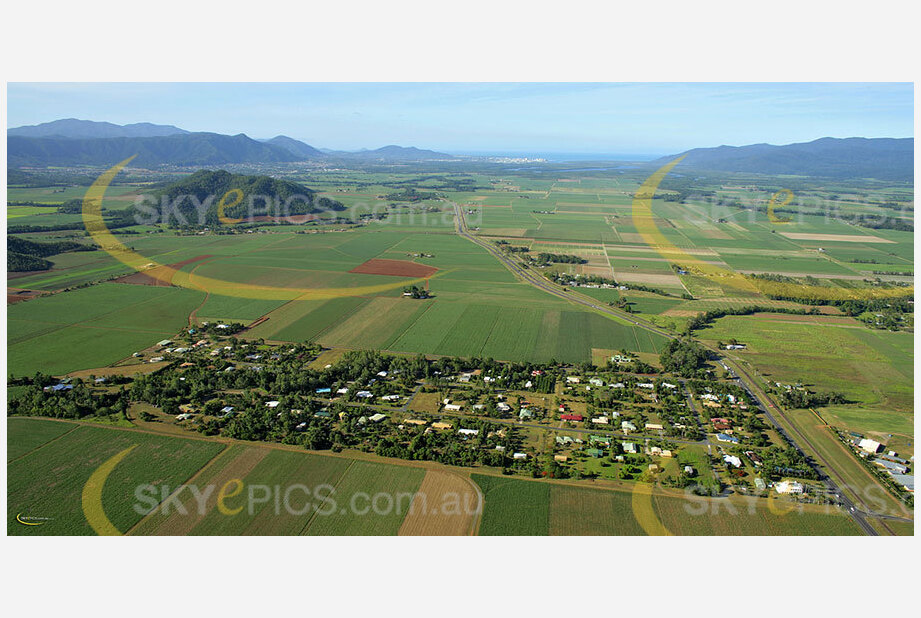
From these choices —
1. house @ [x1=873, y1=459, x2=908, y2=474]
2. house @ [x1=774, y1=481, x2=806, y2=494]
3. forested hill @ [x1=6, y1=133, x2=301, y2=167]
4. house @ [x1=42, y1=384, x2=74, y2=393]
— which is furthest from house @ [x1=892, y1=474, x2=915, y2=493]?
forested hill @ [x1=6, y1=133, x2=301, y2=167]

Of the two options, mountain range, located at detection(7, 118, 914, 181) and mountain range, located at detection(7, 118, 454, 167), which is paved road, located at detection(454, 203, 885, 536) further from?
mountain range, located at detection(7, 118, 914, 181)

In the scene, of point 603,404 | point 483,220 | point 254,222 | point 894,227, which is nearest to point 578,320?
point 603,404

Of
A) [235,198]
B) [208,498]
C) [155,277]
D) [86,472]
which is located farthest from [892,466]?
[235,198]

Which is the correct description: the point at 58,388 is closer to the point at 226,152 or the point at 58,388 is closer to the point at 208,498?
the point at 208,498

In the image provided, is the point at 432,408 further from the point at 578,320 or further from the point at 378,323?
the point at 578,320

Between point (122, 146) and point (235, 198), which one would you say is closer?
point (235, 198)

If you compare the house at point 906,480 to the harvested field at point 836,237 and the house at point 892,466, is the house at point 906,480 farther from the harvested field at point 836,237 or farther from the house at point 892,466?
the harvested field at point 836,237
